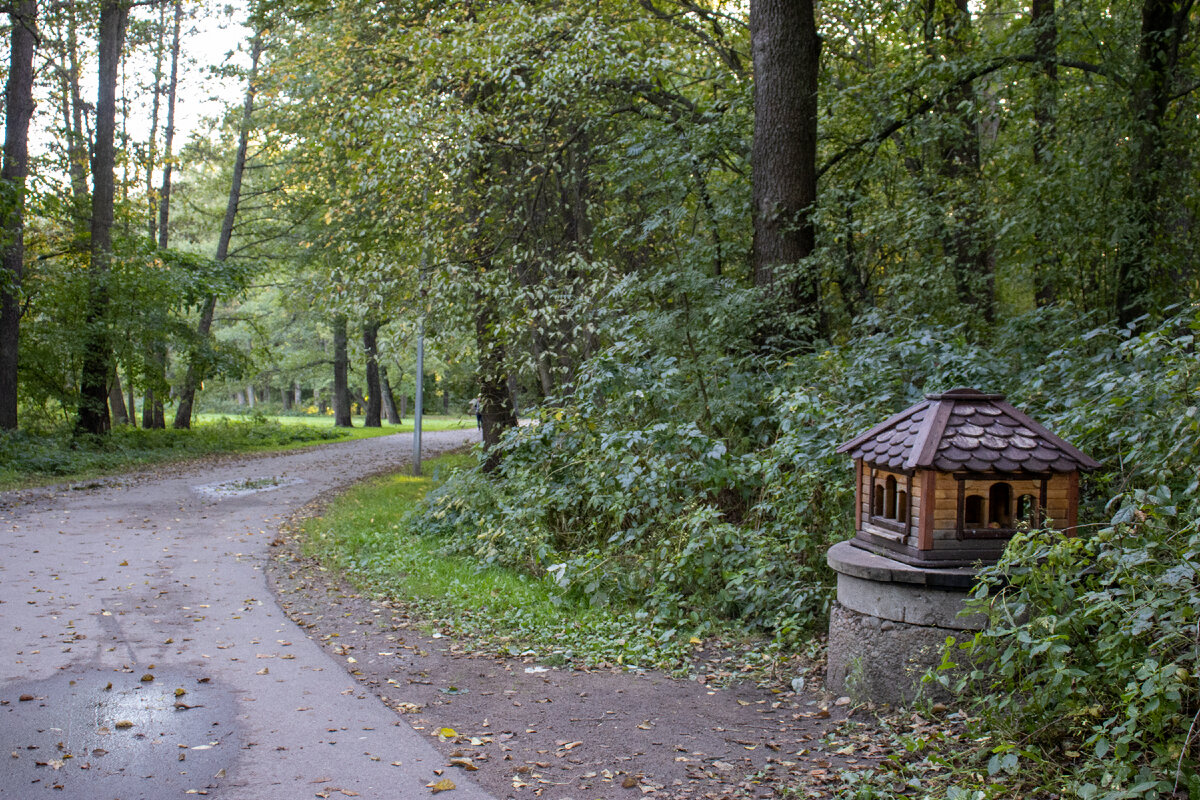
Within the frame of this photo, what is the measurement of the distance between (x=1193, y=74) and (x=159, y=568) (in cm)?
1209

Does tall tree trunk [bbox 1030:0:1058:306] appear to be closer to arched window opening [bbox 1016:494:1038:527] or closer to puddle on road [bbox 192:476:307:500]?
arched window opening [bbox 1016:494:1038:527]

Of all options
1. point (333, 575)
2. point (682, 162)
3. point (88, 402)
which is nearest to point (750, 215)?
point (682, 162)

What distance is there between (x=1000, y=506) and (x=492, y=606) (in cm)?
419

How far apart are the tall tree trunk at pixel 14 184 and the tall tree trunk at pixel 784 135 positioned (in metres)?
14.2

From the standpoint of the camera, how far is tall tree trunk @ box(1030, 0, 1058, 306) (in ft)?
30.0

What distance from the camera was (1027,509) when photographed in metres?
4.79

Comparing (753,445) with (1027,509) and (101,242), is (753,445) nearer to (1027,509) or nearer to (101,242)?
(1027,509)

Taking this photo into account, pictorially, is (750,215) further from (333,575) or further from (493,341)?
(333,575)

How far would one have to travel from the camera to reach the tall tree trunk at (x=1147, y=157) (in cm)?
822

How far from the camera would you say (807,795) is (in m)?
3.76

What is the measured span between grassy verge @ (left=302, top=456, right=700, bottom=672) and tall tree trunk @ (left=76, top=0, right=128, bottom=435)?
36.4ft

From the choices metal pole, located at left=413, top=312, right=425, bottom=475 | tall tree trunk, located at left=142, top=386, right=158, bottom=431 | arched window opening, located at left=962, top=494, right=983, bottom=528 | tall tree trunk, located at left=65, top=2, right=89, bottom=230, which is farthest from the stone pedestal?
tall tree trunk, located at left=142, top=386, right=158, bottom=431

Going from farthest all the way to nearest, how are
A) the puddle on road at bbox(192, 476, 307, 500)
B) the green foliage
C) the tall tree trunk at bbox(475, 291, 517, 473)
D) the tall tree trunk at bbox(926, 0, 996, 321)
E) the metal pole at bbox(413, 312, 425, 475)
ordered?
the green foliage
the puddle on road at bbox(192, 476, 307, 500)
the tall tree trunk at bbox(475, 291, 517, 473)
the metal pole at bbox(413, 312, 425, 475)
the tall tree trunk at bbox(926, 0, 996, 321)

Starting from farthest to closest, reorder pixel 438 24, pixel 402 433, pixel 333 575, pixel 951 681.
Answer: pixel 402 433 → pixel 438 24 → pixel 333 575 → pixel 951 681
